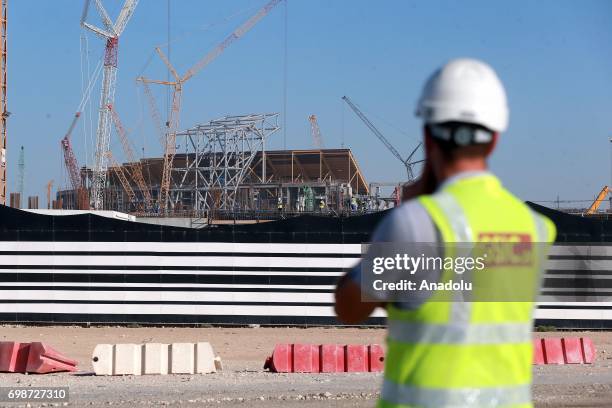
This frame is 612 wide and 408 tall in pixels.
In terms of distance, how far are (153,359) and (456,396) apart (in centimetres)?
1348

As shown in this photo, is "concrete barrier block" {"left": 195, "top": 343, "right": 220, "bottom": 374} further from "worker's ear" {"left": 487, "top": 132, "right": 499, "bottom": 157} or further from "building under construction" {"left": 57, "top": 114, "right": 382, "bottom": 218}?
"building under construction" {"left": 57, "top": 114, "right": 382, "bottom": 218}

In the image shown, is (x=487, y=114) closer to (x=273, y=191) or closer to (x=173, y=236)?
(x=173, y=236)

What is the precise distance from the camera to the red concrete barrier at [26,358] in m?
15.6

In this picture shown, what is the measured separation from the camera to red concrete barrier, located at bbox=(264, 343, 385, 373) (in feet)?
52.3

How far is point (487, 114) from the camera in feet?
8.57

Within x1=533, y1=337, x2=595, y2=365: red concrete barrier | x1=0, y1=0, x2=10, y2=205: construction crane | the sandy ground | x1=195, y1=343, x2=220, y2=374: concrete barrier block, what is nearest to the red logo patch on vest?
the sandy ground

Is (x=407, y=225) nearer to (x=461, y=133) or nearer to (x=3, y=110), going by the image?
(x=461, y=133)

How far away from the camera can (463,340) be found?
8.45ft

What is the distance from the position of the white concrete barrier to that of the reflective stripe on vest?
13.3 meters

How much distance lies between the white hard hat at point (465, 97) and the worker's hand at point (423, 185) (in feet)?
0.56

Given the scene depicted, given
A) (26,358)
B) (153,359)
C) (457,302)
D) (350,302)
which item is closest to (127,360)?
(153,359)

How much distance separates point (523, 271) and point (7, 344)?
14265 millimetres

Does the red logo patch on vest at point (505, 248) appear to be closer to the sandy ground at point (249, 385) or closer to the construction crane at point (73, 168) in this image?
the sandy ground at point (249, 385)

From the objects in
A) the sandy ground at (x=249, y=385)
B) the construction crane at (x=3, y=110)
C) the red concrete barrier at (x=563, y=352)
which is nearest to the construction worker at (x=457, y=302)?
the sandy ground at (x=249, y=385)
